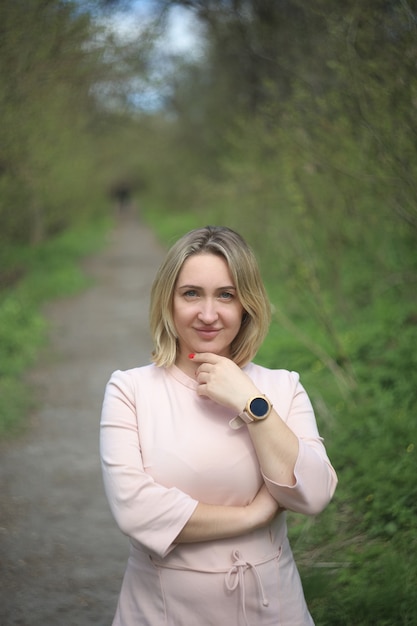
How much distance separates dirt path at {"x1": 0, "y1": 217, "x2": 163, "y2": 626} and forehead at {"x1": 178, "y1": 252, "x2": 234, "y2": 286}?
6.95ft

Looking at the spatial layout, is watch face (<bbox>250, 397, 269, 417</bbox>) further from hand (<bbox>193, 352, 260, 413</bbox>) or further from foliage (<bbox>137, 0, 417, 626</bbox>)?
foliage (<bbox>137, 0, 417, 626</bbox>)

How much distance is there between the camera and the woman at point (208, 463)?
6.61 ft

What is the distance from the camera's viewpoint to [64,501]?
16.8ft

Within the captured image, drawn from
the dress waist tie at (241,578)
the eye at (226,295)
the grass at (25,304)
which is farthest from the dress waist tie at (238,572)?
the grass at (25,304)

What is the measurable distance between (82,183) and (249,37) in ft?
32.7

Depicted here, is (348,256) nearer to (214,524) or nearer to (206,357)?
(206,357)

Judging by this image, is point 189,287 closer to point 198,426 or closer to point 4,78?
point 198,426

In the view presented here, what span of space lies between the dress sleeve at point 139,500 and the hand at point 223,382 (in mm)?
253

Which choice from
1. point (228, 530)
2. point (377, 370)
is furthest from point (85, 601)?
point (377, 370)

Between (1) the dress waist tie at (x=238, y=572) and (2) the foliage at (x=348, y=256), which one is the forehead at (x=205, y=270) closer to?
(1) the dress waist tie at (x=238, y=572)

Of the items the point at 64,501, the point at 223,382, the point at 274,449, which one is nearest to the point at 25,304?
the point at 64,501

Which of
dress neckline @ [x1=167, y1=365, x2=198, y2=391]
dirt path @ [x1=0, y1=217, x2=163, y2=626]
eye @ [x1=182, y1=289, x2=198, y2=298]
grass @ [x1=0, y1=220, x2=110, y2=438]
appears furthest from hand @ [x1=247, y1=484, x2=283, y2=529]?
grass @ [x1=0, y1=220, x2=110, y2=438]

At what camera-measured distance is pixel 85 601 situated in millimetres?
3770

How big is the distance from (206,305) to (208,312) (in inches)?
0.9
